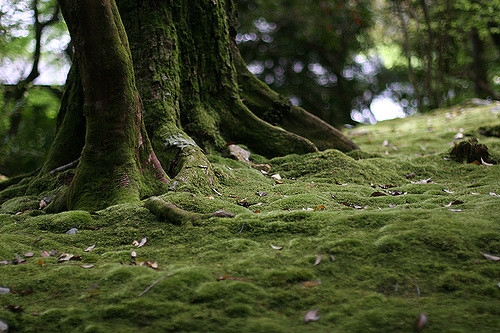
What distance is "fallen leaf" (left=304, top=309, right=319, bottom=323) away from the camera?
1921 mm

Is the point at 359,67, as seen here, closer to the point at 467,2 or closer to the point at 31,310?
the point at 467,2

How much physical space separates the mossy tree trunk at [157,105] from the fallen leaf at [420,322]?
2.98 meters

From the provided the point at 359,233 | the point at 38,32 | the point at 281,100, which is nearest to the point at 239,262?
the point at 359,233

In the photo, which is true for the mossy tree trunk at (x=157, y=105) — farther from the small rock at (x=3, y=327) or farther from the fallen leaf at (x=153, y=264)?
the small rock at (x=3, y=327)

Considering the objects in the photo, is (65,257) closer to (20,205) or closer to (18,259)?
(18,259)

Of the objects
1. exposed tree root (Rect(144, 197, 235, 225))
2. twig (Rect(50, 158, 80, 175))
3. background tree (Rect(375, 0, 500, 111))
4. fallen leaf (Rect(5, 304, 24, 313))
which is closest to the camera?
fallen leaf (Rect(5, 304, 24, 313))

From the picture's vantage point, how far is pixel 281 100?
722 cm

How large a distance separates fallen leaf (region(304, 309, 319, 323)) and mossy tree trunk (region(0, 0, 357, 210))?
2575mm

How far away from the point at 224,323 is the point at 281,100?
5.78 meters

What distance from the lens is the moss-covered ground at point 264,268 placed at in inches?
76.4


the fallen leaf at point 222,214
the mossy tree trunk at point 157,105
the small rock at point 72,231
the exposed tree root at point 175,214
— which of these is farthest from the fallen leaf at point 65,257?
the fallen leaf at point 222,214

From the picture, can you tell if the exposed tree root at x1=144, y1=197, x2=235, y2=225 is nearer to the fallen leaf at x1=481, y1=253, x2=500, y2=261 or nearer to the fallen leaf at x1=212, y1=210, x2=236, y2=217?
the fallen leaf at x1=212, y1=210, x2=236, y2=217

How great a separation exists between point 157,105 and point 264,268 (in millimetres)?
3602

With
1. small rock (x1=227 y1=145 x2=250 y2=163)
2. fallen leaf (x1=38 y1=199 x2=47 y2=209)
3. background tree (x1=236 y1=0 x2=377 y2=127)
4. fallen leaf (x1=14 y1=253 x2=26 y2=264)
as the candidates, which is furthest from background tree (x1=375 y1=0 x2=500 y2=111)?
fallen leaf (x1=14 y1=253 x2=26 y2=264)
